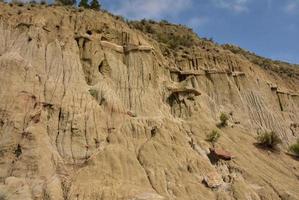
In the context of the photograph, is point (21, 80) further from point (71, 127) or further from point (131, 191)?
point (131, 191)

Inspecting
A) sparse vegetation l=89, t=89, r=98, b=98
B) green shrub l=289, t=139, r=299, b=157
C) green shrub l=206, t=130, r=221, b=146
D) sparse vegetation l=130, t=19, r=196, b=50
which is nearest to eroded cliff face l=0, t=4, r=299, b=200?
sparse vegetation l=89, t=89, r=98, b=98

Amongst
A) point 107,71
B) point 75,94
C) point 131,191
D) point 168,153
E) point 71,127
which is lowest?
point 131,191

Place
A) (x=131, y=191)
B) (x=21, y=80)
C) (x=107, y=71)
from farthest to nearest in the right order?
(x=107, y=71)
(x=21, y=80)
(x=131, y=191)

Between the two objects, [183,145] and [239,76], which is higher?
[239,76]

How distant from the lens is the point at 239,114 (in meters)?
37.6

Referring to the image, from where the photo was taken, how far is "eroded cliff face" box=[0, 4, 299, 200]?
25.7m

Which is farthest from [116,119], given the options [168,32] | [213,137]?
[168,32]

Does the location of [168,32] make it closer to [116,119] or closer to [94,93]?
[94,93]

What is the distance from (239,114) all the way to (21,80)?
58.3 feet

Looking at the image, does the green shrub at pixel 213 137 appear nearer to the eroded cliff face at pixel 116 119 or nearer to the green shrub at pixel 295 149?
the eroded cliff face at pixel 116 119

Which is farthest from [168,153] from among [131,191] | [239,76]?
[239,76]

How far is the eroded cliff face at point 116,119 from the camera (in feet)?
84.3

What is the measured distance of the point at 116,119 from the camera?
29.7 metres

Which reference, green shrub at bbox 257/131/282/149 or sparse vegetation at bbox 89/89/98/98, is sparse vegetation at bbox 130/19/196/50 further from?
sparse vegetation at bbox 89/89/98/98
